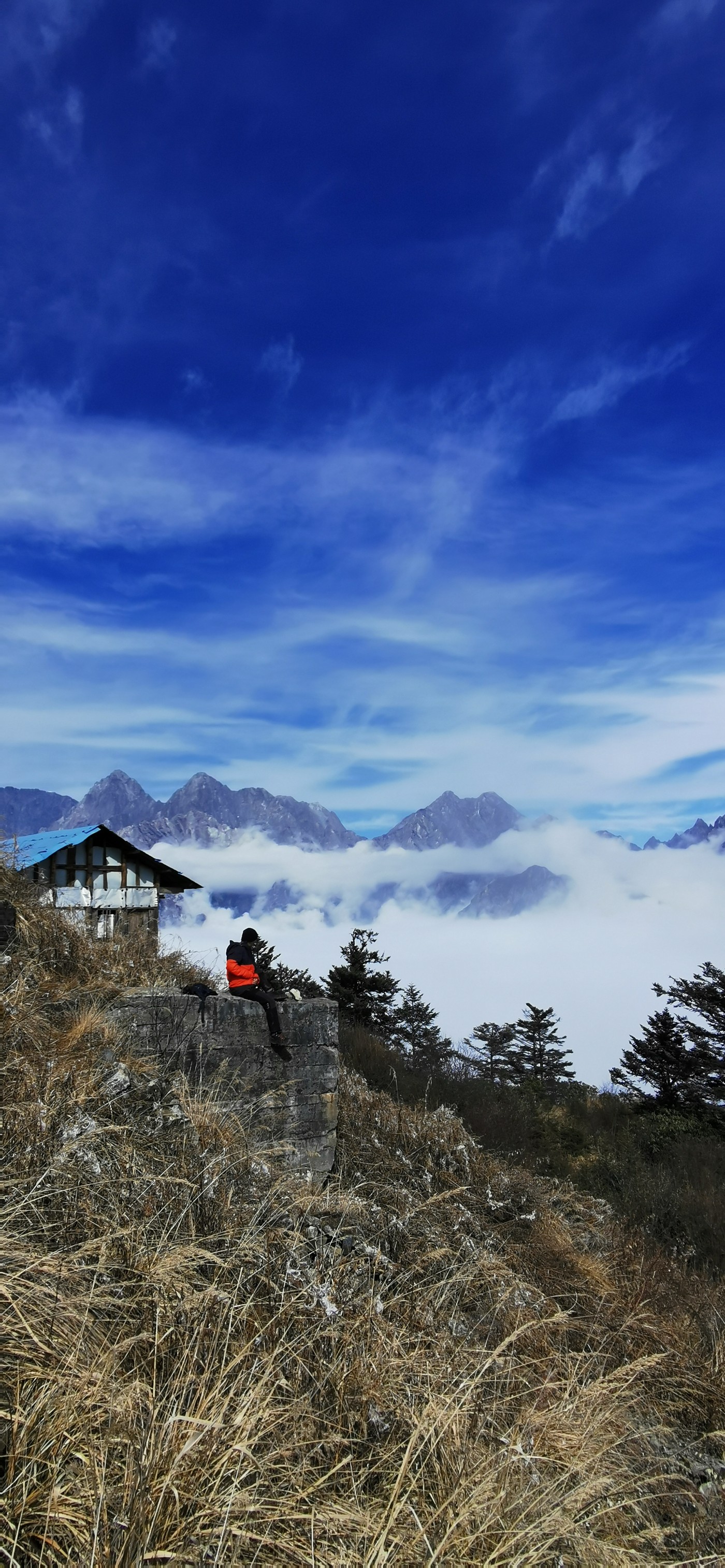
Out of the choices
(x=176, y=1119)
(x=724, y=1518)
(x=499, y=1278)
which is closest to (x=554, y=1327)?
(x=499, y=1278)

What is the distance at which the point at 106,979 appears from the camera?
7766 mm

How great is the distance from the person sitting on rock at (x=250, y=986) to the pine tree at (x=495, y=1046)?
75.7 ft

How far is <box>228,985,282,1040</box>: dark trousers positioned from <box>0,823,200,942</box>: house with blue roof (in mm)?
13337

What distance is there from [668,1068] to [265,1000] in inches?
887

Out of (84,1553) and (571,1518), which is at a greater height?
(84,1553)

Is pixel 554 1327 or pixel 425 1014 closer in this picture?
pixel 554 1327

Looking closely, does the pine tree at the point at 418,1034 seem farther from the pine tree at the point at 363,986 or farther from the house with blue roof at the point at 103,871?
the house with blue roof at the point at 103,871

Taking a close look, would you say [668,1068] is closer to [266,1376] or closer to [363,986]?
[363,986]

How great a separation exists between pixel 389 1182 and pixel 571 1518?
683 centimetres

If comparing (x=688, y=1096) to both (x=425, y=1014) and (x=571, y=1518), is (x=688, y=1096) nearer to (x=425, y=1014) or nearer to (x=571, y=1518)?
(x=425, y=1014)

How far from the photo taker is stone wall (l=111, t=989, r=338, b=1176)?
6918mm

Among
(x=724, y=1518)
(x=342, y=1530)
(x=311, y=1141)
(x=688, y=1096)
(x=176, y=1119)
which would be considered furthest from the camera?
(x=688, y=1096)

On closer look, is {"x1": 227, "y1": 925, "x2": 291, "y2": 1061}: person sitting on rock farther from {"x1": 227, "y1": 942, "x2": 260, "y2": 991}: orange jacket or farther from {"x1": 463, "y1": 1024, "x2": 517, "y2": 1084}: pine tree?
{"x1": 463, "y1": 1024, "x2": 517, "y2": 1084}: pine tree

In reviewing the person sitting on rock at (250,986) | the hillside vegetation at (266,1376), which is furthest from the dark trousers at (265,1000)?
the hillside vegetation at (266,1376)
